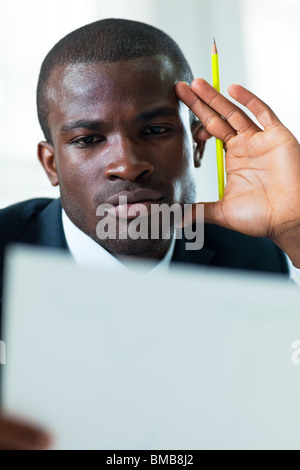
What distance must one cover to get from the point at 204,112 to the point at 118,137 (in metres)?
0.23

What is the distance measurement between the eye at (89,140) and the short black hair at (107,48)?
0.57 ft

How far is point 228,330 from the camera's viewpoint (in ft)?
2.29

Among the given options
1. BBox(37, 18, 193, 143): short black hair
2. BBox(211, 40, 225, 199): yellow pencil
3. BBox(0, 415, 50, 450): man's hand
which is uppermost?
BBox(37, 18, 193, 143): short black hair

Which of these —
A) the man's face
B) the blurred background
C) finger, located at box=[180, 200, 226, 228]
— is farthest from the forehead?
the blurred background

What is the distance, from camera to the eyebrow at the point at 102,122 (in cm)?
126

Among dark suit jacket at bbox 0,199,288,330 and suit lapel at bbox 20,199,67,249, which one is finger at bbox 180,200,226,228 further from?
suit lapel at bbox 20,199,67,249

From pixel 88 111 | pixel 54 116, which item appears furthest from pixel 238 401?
pixel 54 116

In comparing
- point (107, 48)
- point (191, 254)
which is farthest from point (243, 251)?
point (107, 48)

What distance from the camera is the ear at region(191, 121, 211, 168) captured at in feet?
4.59

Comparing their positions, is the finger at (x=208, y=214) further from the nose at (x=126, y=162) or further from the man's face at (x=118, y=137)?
the nose at (x=126, y=162)

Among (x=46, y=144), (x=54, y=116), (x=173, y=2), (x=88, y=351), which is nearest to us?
(x=88, y=351)

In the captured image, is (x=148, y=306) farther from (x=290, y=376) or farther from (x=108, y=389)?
(x=290, y=376)

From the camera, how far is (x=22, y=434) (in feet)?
1.83

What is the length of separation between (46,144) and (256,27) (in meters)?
1.98
